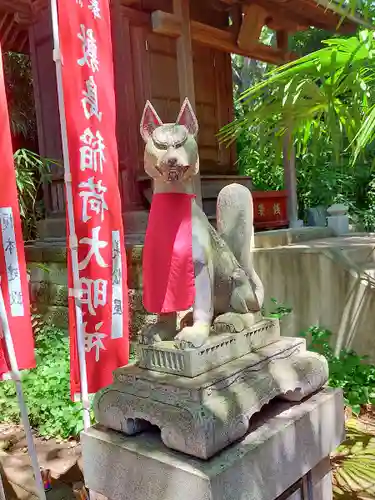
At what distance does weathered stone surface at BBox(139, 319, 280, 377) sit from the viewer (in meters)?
1.85

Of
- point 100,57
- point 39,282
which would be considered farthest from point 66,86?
point 39,282

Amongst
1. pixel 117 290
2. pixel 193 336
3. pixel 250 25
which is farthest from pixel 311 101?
pixel 250 25

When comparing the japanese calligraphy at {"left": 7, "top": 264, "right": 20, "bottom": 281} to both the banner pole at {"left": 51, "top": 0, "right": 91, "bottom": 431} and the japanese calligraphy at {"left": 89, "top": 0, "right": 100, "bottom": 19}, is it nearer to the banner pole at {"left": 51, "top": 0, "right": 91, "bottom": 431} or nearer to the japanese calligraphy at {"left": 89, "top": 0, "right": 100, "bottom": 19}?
the banner pole at {"left": 51, "top": 0, "right": 91, "bottom": 431}

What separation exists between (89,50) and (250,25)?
4212 mm

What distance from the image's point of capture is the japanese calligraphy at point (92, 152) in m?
2.74

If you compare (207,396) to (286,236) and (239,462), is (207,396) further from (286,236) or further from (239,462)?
(286,236)

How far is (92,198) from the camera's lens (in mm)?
2805

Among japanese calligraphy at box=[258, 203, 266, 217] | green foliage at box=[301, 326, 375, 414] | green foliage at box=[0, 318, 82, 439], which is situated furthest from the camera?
japanese calligraphy at box=[258, 203, 266, 217]

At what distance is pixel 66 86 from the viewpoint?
2.64m

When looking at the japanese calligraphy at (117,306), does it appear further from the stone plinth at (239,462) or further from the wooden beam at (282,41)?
the wooden beam at (282,41)

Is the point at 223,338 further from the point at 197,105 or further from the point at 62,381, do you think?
the point at 197,105

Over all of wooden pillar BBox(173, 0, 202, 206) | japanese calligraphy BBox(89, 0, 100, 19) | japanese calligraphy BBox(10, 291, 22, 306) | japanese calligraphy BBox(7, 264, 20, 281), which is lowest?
japanese calligraphy BBox(10, 291, 22, 306)

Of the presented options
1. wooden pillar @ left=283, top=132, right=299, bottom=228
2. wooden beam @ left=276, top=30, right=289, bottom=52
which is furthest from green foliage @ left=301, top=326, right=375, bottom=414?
wooden beam @ left=276, top=30, right=289, bottom=52

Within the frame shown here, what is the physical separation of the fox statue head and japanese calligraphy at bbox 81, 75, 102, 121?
3.01 ft
